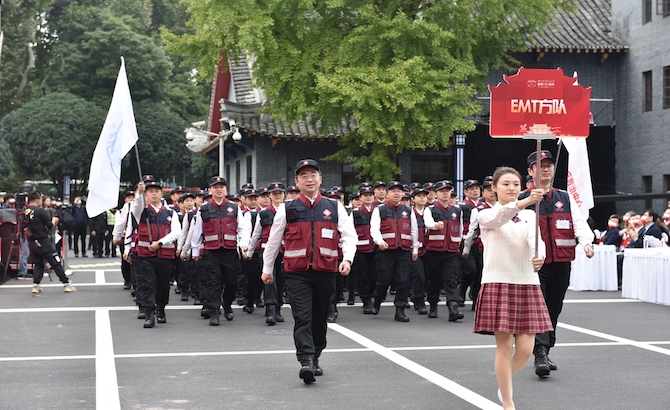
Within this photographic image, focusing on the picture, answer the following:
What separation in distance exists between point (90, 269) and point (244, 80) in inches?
517

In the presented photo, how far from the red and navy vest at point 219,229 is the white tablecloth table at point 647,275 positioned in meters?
7.26

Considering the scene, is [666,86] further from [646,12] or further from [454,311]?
[454,311]

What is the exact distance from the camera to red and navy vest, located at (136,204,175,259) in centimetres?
1306

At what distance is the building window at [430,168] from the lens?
33844 millimetres

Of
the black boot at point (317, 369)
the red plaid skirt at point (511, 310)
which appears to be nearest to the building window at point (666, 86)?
the black boot at point (317, 369)

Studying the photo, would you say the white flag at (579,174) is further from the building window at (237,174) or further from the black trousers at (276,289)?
the building window at (237,174)

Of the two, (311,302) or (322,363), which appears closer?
(311,302)

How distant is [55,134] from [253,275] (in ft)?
115

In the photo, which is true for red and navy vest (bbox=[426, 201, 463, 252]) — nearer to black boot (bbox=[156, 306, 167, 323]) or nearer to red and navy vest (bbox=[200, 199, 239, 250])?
red and navy vest (bbox=[200, 199, 239, 250])

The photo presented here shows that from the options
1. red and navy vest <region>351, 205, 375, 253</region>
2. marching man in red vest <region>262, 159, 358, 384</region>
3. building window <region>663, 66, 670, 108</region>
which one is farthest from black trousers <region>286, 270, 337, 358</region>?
building window <region>663, 66, 670, 108</region>

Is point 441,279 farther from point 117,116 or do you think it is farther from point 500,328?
point 500,328

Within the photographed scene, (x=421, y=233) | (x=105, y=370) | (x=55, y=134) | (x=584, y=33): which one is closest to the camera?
(x=105, y=370)

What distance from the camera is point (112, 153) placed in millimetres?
13000

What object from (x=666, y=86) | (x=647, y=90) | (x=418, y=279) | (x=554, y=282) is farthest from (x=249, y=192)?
(x=647, y=90)
